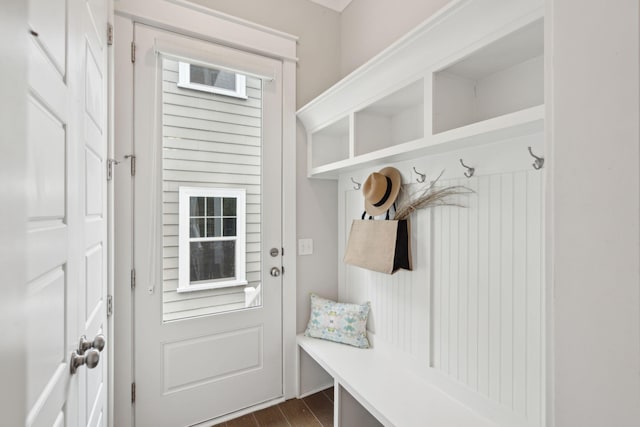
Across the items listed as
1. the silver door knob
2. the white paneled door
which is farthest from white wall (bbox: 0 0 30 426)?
the silver door knob

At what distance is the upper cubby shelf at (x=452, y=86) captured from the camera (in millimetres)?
958

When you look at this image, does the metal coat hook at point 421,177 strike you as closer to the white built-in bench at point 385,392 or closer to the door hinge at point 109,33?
the white built-in bench at point 385,392

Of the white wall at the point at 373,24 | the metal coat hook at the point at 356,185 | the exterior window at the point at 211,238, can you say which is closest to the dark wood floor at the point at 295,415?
the exterior window at the point at 211,238

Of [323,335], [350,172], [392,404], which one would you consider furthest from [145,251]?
[392,404]

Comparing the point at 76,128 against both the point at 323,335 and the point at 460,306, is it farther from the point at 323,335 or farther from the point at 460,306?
the point at 323,335

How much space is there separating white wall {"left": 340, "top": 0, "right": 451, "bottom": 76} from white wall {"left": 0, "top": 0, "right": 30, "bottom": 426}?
1662 mm

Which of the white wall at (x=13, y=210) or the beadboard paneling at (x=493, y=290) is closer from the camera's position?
the white wall at (x=13, y=210)

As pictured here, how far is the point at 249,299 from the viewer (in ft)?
6.33

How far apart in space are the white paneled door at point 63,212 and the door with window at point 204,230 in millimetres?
451

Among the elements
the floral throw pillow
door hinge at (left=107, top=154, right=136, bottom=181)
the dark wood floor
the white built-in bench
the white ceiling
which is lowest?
the dark wood floor

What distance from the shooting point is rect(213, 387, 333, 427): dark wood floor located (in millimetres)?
1803

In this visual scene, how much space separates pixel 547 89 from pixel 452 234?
2.99 feet

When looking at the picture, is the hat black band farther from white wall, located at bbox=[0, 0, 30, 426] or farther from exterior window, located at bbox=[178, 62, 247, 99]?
white wall, located at bbox=[0, 0, 30, 426]

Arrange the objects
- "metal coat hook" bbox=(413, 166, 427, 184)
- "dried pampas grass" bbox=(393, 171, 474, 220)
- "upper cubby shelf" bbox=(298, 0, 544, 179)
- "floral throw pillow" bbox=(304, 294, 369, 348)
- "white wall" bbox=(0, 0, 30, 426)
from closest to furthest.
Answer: "white wall" bbox=(0, 0, 30, 426), "upper cubby shelf" bbox=(298, 0, 544, 179), "dried pampas grass" bbox=(393, 171, 474, 220), "metal coat hook" bbox=(413, 166, 427, 184), "floral throw pillow" bbox=(304, 294, 369, 348)
